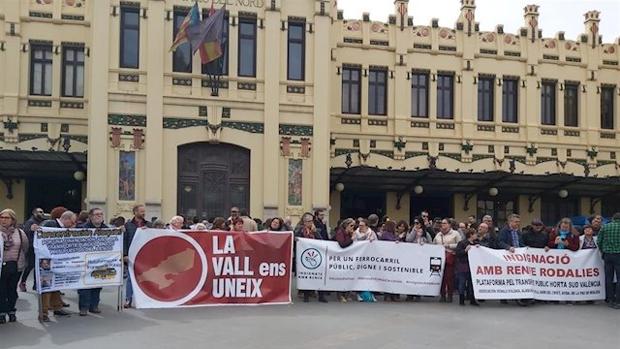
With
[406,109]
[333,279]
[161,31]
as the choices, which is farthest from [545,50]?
[333,279]

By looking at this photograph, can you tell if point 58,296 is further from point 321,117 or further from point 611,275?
point 321,117

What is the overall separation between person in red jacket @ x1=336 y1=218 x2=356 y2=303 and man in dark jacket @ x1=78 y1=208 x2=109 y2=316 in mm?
4565

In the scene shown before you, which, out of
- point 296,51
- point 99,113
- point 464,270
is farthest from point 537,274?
point 99,113

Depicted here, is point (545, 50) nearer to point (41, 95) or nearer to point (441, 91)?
point (441, 91)

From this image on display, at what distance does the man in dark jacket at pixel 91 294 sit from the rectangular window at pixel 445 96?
18.1 metres

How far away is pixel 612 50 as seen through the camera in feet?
94.1

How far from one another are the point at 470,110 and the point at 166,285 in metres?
18.2

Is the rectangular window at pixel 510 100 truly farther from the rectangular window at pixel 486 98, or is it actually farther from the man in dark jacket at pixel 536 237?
the man in dark jacket at pixel 536 237

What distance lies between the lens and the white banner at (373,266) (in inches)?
514

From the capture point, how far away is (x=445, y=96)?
2702 centimetres

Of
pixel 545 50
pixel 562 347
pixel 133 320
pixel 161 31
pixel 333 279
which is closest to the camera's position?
pixel 562 347

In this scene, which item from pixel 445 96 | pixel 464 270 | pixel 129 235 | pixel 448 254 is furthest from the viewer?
pixel 445 96

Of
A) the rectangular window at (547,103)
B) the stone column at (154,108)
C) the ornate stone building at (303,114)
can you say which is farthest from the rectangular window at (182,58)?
the rectangular window at (547,103)

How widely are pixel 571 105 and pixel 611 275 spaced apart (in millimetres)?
16343
